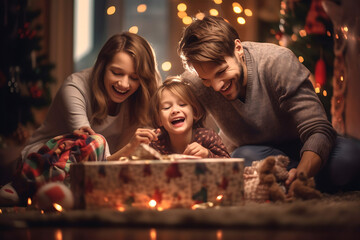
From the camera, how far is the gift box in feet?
3.76

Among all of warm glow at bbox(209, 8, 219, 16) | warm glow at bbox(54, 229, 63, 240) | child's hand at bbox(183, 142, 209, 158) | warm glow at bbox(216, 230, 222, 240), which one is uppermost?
warm glow at bbox(209, 8, 219, 16)

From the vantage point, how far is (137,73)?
1778 millimetres

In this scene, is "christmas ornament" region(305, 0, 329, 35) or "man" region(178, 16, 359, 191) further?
"christmas ornament" region(305, 0, 329, 35)

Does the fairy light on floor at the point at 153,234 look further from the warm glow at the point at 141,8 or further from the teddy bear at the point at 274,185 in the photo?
the warm glow at the point at 141,8

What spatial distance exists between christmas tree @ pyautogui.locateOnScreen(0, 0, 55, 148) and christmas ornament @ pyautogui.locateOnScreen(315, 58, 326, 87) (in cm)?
161

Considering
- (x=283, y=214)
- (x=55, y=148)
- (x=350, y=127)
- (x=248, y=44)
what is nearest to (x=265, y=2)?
(x=350, y=127)

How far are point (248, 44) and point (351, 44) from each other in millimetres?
797

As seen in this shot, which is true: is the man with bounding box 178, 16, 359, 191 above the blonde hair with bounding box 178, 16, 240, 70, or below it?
below

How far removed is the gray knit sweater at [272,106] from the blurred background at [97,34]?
→ 0.27 meters

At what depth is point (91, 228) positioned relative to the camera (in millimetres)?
891

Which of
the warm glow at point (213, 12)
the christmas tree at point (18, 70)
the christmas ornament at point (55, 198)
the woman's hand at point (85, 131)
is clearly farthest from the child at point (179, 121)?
the christmas tree at point (18, 70)

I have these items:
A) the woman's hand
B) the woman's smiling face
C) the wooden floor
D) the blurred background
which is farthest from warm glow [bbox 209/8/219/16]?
the wooden floor

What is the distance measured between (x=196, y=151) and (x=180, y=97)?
0.23 meters

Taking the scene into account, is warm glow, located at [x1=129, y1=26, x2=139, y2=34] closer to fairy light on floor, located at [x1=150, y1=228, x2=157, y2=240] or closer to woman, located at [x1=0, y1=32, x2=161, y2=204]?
woman, located at [x1=0, y1=32, x2=161, y2=204]
